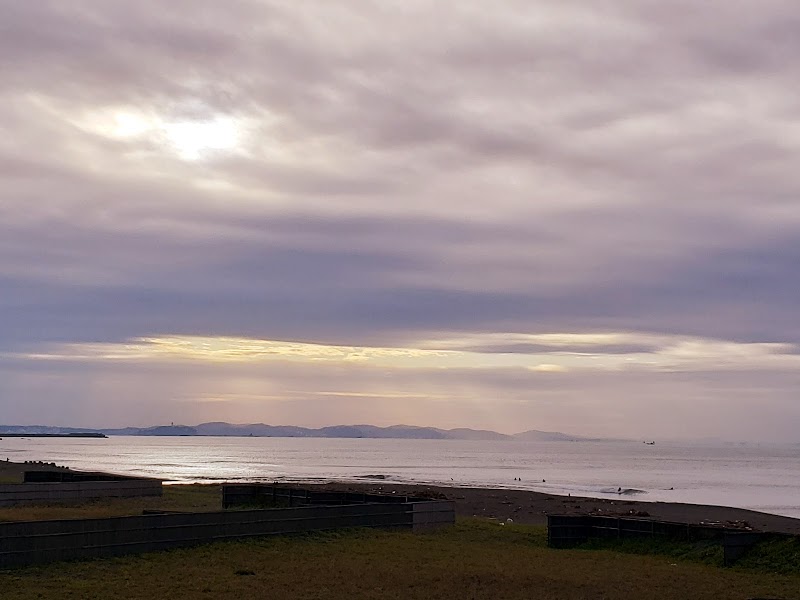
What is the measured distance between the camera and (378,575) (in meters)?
23.1

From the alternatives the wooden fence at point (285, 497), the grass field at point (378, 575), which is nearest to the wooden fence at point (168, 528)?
the grass field at point (378, 575)

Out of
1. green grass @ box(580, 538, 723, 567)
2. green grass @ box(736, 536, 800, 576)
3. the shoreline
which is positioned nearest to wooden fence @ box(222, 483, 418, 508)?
the shoreline

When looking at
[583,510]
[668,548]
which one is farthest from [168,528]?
[583,510]

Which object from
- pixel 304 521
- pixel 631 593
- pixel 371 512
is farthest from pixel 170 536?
pixel 631 593

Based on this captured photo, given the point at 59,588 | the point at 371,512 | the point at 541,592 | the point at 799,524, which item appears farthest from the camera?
the point at 799,524

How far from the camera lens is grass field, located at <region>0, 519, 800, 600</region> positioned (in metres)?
20.4

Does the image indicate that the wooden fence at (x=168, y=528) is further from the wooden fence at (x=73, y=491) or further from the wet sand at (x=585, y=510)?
the wet sand at (x=585, y=510)

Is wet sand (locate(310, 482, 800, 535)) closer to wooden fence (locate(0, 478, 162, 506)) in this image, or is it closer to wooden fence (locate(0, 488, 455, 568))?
wooden fence (locate(0, 478, 162, 506))

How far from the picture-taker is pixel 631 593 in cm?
2191

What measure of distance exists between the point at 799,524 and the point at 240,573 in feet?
118

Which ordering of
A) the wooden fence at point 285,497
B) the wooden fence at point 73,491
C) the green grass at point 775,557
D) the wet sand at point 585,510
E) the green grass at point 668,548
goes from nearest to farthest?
the green grass at point 775,557
the green grass at point 668,548
the wooden fence at point 73,491
the wooden fence at point 285,497
the wet sand at point 585,510

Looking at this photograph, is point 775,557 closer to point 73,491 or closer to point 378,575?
point 378,575

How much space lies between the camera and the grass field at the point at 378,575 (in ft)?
66.8

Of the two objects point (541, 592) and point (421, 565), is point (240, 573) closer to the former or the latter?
point (421, 565)
